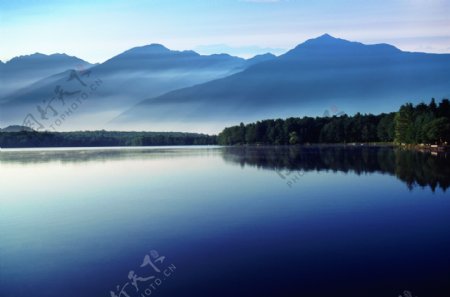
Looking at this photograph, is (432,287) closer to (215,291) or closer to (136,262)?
(215,291)

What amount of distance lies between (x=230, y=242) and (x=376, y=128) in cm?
15052

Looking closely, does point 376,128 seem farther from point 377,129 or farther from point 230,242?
point 230,242

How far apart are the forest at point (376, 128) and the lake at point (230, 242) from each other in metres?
63.5

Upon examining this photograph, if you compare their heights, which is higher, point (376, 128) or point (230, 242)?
point (376, 128)

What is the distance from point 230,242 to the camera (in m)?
17.1

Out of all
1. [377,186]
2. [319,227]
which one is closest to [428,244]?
[319,227]

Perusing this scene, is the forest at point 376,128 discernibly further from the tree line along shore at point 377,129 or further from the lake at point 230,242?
the lake at point 230,242

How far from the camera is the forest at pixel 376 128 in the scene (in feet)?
298

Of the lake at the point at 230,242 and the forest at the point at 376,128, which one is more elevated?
the forest at the point at 376,128

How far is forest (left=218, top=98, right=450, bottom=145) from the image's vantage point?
298ft

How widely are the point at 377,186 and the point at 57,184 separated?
26.2 meters

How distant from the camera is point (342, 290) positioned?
12.0 metres

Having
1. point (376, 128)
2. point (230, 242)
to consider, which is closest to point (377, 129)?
point (376, 128)

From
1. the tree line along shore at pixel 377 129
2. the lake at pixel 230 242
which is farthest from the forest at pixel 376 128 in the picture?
the lake at pixel 230 242
